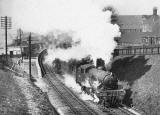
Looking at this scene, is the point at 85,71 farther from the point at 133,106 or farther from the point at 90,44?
the point at 133,106

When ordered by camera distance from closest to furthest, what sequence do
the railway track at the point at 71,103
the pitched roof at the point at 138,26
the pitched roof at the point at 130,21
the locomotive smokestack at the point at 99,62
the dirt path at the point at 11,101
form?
the dirt path at the point at 11,101 → the railway track at the point at 71,103 → the locomotive smokestack at the point at 99,62 → the pitched roof at the point at 138,26 → the pitched roof at the point at 130,21

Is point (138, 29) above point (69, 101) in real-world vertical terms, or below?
above

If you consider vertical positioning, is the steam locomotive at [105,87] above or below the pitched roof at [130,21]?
below

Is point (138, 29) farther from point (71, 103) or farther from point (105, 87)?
point (105, 87)

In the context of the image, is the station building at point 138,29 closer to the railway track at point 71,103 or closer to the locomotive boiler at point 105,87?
the railway track at point 71,103

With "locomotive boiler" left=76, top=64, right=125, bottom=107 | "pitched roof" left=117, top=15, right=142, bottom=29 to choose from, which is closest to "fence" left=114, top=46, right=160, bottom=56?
"locomotive boiler" left=76, top=64, right=125, bottom=107

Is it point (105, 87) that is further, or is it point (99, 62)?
point (99, 62)

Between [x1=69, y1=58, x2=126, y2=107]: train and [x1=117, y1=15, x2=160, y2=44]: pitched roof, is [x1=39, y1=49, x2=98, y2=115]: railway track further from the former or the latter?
[x1=117, y1=15, x2=160, y2=44]: pitched roof

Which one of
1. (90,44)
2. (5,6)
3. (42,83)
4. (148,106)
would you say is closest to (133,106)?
(148,106)

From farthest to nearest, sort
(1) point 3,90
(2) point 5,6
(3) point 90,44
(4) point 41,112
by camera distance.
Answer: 1. (2) point 5,6
2. (3) point 90,44
3. (1) point 3,90
4. (4) point 41,112

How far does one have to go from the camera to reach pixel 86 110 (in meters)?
23.4

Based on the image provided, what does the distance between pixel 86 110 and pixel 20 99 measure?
6.47 metres

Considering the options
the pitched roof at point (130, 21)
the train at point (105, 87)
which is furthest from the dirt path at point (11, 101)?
the pitched roof at point (130, 21)

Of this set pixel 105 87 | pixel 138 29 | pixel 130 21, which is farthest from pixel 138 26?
pixel 105 87
